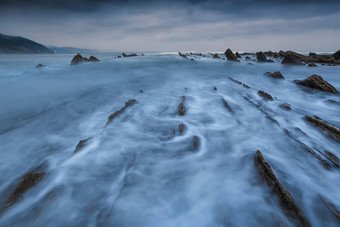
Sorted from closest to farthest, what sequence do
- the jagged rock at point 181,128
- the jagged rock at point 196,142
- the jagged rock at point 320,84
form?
1. the jagged rock at point 196,142
2. the jagged rock at point 181,128
3. the jagged rock at point 320,84

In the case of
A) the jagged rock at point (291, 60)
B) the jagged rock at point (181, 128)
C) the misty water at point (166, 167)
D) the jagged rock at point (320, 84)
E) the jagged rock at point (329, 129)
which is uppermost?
the jagged rock at point (291, 60)

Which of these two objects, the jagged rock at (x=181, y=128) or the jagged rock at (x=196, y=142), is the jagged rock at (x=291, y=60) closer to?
the jagged rock at (x=181, y=128)

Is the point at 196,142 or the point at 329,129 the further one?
the point at 329,129

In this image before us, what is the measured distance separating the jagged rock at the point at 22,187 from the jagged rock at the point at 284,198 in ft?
12.2

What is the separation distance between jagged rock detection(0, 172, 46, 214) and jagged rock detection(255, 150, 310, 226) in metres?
3.71

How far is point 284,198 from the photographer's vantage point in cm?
222

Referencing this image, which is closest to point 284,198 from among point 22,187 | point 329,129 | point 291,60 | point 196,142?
point 196,142

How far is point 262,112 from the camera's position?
5.41 metres

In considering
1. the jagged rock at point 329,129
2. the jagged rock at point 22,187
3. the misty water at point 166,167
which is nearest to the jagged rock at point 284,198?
the misty water at point 166,167

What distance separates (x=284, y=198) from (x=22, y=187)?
3.88 metres

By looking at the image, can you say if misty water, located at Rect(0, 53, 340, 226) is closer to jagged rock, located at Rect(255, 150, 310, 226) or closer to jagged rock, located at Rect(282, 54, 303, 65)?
jagged rock, located at Rect(255, 150, 310, 226)

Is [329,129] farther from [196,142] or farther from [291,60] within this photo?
[291,60]

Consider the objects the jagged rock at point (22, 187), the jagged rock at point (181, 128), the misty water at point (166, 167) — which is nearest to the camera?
the misty water at point (166, 167)

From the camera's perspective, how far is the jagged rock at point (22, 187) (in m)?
2.37
